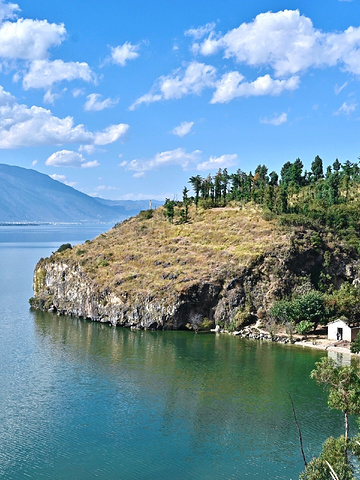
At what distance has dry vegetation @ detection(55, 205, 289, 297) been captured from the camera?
84.3 metres

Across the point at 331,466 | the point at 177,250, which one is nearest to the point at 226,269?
the point at 177,250

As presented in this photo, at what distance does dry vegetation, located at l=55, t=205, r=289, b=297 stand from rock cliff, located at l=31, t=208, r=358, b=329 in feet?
0.56

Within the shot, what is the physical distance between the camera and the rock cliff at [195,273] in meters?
80.6

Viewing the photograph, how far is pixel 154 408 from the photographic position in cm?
4728

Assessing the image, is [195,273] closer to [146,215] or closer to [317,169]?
[146,215]

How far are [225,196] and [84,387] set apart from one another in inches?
2917

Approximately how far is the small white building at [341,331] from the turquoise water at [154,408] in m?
5.52

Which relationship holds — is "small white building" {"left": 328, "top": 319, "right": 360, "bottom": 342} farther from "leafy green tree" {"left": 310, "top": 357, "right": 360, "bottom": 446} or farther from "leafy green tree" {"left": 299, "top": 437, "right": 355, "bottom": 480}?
"leafy green tree" {"left": 299, "top": 437, "right": 355, "bottom": 480}

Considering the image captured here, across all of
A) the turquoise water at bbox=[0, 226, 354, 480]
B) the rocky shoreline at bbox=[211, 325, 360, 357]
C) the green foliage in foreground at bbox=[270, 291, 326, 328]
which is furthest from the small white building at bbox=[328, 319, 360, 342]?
the turquoise water at bbox=[0, 226, 354, 480]

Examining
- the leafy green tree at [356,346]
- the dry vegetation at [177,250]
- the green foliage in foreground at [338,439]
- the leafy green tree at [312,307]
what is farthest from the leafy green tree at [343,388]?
the dry vegetation at [177,250]

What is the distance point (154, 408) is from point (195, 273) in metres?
38.7

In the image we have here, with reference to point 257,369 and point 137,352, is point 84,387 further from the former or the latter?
point 257,369

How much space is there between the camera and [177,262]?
294 ft

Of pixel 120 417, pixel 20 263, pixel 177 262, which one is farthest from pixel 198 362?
pixel 20 263
